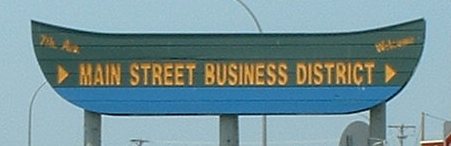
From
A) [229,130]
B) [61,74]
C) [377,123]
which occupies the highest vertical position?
[61,74]

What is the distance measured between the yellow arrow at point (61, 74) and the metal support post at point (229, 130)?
3.23 metres

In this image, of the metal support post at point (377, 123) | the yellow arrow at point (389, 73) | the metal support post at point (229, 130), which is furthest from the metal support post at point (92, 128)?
the yellow arrow at point (389, 73)

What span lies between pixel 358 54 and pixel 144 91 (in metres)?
4.29

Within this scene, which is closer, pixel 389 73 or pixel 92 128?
pixel 389 73

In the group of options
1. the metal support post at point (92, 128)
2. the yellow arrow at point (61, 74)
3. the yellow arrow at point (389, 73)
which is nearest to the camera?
the yellow arrow at point (389, 73)

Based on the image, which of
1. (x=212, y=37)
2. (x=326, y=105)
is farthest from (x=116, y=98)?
(x=326, y=105)

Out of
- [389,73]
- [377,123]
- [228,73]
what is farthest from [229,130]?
[389,73]

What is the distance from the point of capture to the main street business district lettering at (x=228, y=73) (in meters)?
26.3

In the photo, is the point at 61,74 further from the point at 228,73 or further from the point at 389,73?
the point at 389,73

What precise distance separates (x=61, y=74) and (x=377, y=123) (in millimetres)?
6461

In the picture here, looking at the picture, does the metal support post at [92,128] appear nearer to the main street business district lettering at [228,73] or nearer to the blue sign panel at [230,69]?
the blue sign panel at [230,69]

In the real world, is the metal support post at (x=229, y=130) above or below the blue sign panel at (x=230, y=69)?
below

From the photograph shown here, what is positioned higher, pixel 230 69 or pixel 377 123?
pixel 230 69

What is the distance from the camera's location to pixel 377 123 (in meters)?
27.3
